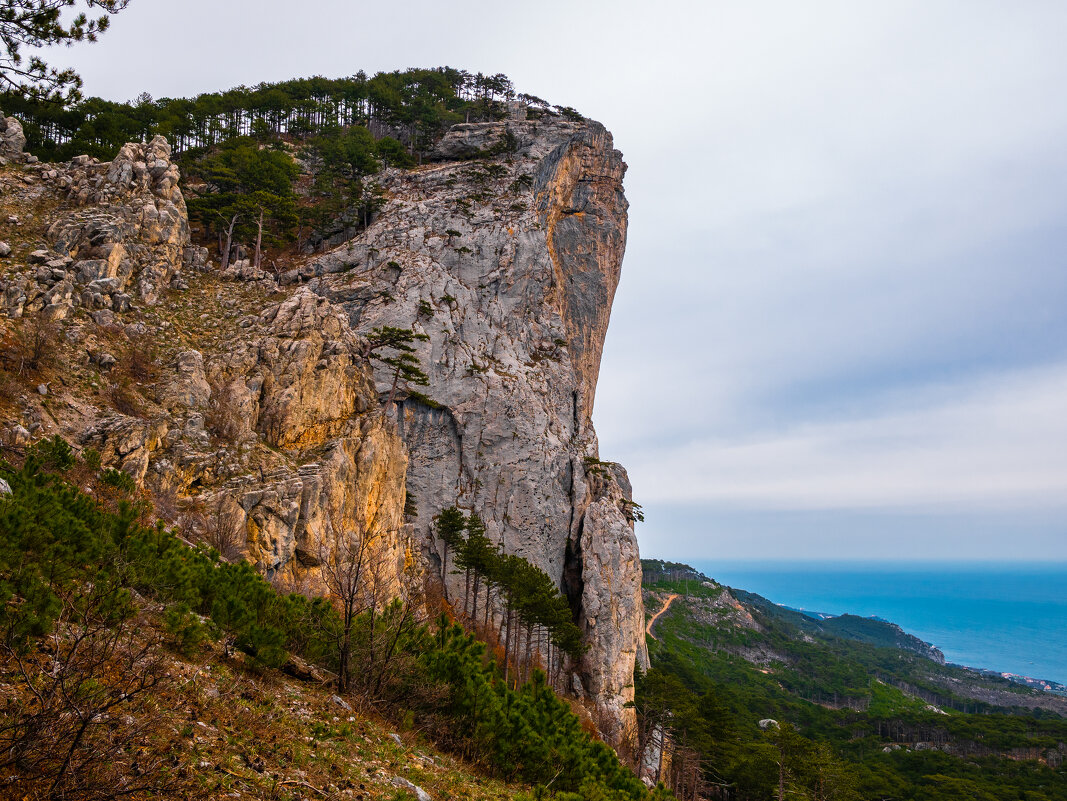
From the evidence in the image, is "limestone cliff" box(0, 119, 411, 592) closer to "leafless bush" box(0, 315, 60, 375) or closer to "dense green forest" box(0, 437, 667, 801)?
"leafless bush" box(0, 315, 60, 375)

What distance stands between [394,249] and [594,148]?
27.5m

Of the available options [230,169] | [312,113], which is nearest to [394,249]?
[230,169]

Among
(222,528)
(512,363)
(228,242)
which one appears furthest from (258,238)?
(222,528)

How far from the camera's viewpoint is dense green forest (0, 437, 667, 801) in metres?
5.04

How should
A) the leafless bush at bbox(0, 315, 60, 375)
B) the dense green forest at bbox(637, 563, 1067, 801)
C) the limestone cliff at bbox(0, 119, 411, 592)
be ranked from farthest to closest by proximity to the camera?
the dense green forest at bbox(637, 563, 1067, 801), the limestone cliff at bbox(0, 119, 411, 592), the leafless bush at bbox(0, 315, 60, 375)

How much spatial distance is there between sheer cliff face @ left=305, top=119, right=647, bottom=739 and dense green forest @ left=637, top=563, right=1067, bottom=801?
795cm

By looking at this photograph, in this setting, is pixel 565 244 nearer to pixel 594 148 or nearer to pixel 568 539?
pixel 594 148

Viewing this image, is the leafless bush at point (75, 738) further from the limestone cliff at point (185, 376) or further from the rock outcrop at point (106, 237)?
the rock outcrop at point (106, 237)

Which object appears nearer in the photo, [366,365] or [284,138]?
[366,365]

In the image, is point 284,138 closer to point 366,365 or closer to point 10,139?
point 10,139

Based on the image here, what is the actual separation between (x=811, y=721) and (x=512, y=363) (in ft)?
249

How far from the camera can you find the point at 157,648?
7871 mm

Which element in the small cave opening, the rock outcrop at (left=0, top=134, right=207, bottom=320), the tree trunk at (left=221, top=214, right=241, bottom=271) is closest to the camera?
the rock outcrop at (left=0, top=134, right=207, bottom=320)

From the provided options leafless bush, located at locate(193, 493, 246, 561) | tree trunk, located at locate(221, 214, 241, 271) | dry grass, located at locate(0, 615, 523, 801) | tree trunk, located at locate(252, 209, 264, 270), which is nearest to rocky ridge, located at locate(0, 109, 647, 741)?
leafless bush, located at locate(193, 493, 246, 561)
